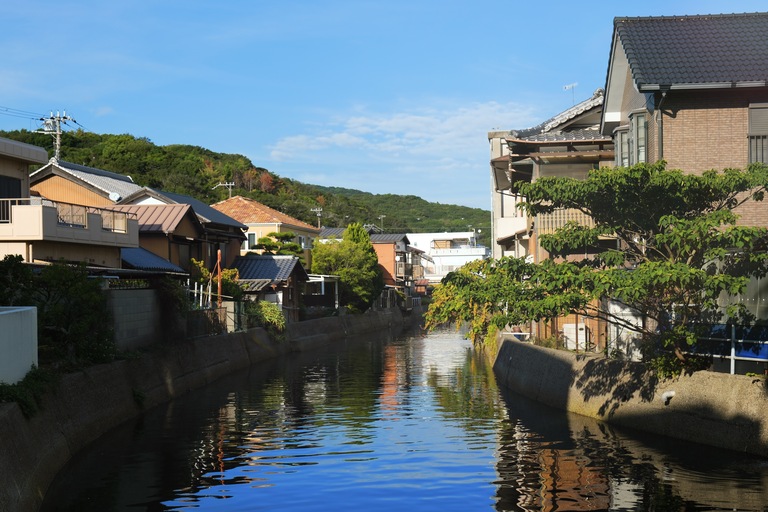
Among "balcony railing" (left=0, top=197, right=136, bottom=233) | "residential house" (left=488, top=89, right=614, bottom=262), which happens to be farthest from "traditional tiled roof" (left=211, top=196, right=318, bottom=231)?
"balcony railing" (left=0, top=197, right=136, bottom=233)

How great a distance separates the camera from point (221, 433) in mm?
25625

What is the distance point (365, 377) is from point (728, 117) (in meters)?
20.7

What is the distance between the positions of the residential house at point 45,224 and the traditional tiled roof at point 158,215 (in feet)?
34.4

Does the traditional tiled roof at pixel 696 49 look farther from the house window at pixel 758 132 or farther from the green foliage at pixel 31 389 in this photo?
the green foliage at pixel 31 389

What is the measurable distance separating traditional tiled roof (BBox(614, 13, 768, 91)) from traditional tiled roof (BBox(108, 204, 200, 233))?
1200 inches

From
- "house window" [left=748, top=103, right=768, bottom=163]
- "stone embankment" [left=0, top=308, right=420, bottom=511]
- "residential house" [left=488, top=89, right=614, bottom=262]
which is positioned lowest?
"stone embankment" [left=0, top=308, right=420, bottom=511]

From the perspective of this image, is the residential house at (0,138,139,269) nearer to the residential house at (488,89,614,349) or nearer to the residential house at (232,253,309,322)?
the residential house at (488,89,614,349)

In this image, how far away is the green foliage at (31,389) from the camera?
17953mm

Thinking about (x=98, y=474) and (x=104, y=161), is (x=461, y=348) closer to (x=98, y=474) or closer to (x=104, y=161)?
(x=98, y=474)

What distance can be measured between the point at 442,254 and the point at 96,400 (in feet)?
447

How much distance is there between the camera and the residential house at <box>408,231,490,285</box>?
153 metres

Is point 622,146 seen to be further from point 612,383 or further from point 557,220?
point 612,383

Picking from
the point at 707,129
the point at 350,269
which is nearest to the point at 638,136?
the point at 707,129

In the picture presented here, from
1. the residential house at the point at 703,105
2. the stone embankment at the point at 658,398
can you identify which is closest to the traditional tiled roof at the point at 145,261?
the stone embankment at the point at 658,398
